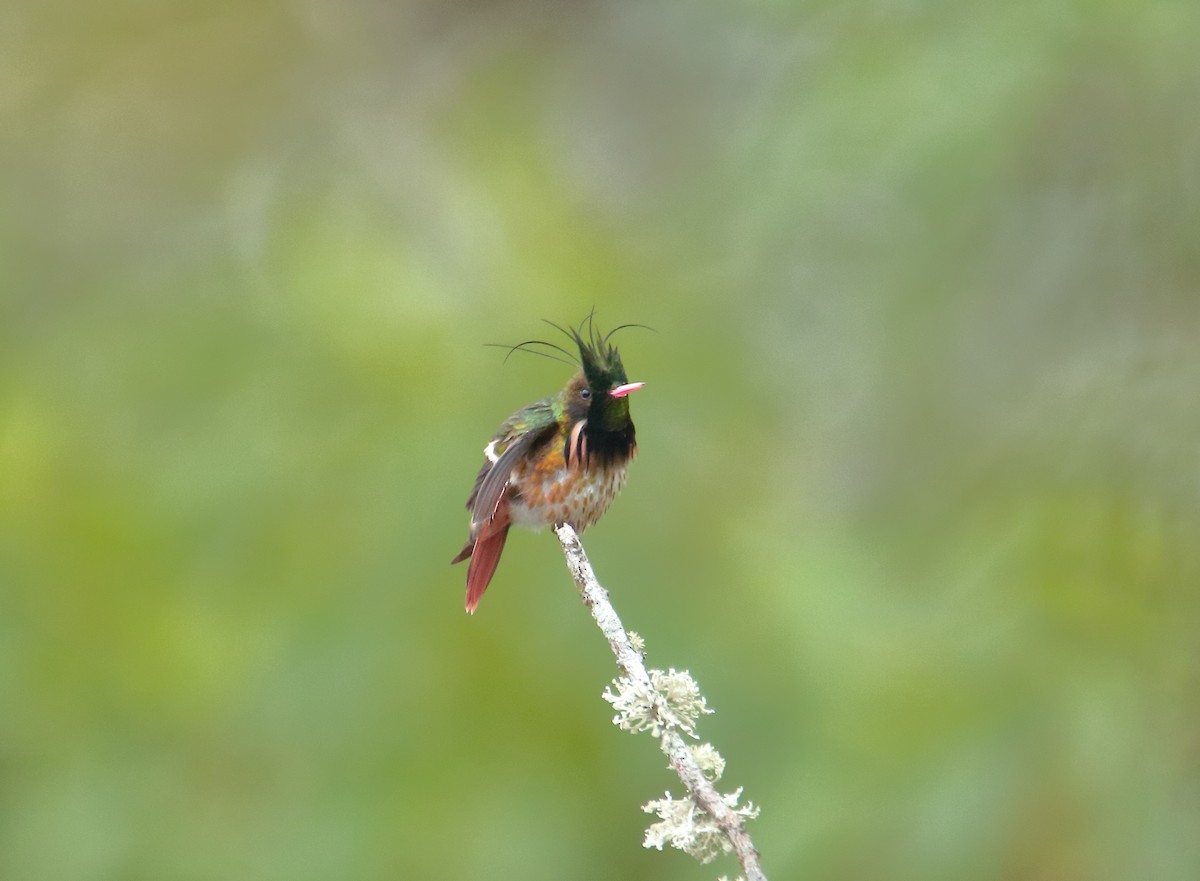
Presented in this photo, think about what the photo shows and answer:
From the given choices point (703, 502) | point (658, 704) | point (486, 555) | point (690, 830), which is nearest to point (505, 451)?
point (486, 555)

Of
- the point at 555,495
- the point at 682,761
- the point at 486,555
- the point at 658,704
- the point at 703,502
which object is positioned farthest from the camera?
the point at 703,502

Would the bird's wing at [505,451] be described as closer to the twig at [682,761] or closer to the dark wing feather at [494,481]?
the dark wing feather at [494,481]

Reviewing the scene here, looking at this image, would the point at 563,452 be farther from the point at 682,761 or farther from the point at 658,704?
the point at 682,761

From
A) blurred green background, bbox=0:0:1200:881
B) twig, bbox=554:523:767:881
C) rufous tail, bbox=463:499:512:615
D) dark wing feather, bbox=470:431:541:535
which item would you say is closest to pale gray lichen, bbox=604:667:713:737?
twig, bbox=554:523:767:881

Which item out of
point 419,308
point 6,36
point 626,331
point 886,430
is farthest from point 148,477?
point 6,36

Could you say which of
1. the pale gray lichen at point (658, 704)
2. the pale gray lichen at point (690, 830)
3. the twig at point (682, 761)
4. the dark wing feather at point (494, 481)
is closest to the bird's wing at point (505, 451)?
the dark wing feather at point (494, 481)

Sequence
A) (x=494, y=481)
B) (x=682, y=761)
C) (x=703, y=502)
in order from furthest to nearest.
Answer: (x=703, y=502)
(x=494, y=481)
(x=682, y=761)

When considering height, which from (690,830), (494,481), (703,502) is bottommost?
(690,830)
